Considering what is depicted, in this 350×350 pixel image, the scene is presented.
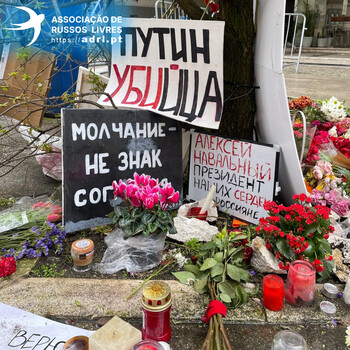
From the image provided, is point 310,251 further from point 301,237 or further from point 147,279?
point 147,279

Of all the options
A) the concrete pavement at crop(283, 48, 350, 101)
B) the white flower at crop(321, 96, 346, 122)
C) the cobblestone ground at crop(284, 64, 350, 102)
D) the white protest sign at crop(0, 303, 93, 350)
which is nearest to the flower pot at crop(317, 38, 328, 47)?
the concrete pavement at crop(283, 48, 350, 101)

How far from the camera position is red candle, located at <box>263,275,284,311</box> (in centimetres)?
173

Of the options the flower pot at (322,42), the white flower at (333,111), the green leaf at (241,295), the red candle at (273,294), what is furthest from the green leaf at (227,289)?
the flower pot at (322,42)

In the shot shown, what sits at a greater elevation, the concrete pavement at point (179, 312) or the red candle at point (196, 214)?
the red candle at point (196, 214)

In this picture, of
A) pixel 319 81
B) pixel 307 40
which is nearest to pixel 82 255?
pixel 319 81

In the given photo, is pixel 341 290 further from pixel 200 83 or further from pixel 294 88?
pixel 294 88

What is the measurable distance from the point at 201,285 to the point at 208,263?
0.13 meters

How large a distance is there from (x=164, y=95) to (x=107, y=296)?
1507 millimetres

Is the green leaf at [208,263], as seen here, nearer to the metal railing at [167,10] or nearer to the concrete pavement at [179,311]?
the concrete pavement at [179,311]

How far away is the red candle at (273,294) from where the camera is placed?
173 cm

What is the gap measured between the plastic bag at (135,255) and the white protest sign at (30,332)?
1.52ft

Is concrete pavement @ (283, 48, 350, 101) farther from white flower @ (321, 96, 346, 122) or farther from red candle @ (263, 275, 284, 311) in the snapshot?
red candle @ (263, 275, 284, 311)

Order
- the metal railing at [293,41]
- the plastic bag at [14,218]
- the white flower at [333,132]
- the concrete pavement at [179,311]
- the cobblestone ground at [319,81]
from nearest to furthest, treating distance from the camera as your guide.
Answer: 1. the concrete pavement at [179,311]
2. the plastic bag at [14,218]
3. the white flower at [333,132]
4. the cobblestone ground at [319,81]
5. the metal railing at [293,41]

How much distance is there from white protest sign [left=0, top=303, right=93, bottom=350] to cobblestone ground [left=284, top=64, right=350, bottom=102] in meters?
5.79
